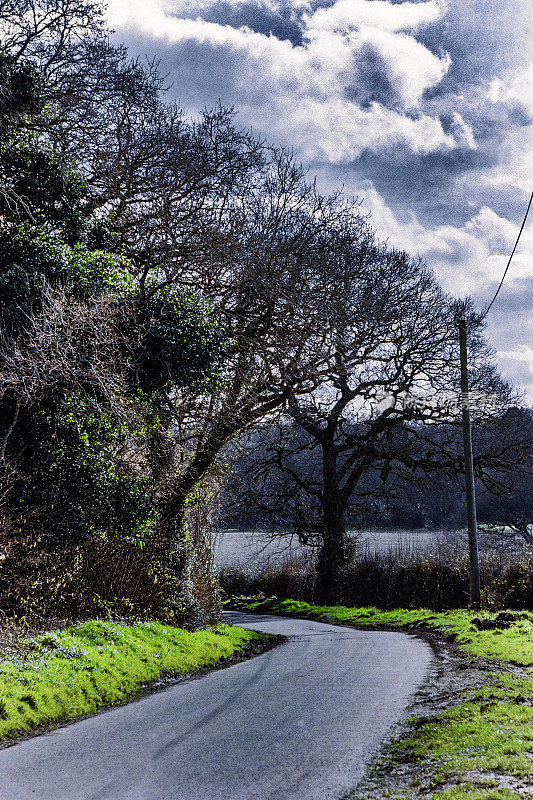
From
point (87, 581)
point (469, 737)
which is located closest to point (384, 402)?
point (87, 581)

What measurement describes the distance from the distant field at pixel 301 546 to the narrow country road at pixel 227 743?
12.4 metres

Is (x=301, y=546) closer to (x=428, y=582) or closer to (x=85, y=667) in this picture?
(x=428, y=582)

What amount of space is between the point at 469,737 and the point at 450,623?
13.2m

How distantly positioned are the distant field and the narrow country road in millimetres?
12379

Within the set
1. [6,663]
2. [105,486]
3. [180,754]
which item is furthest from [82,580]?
[180,754]

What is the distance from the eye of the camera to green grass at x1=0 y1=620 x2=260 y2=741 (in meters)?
7.72

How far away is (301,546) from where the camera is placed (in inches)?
1558

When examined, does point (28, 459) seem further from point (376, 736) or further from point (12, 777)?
point (376, 736)

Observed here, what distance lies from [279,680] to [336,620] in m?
14.6

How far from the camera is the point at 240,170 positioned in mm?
16625

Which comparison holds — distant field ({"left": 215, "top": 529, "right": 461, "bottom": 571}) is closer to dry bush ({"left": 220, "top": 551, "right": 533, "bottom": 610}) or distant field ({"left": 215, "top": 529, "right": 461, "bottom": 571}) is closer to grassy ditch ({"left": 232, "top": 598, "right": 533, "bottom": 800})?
dry bush ({"left": 220, "top": 551, "right": 533, "bottom": 610})

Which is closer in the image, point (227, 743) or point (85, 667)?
point (227, 743)

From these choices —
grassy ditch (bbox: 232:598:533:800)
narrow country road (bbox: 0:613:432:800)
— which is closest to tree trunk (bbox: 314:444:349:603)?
grassy ditch (bbox: 232:598:533:800)

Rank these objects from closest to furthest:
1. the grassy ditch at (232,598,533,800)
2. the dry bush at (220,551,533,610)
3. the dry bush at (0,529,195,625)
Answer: the grassy ditch at (232,598,533,800) → the dry bush at (0,529,195,625) → the dry bush at (220,551,533,610)
